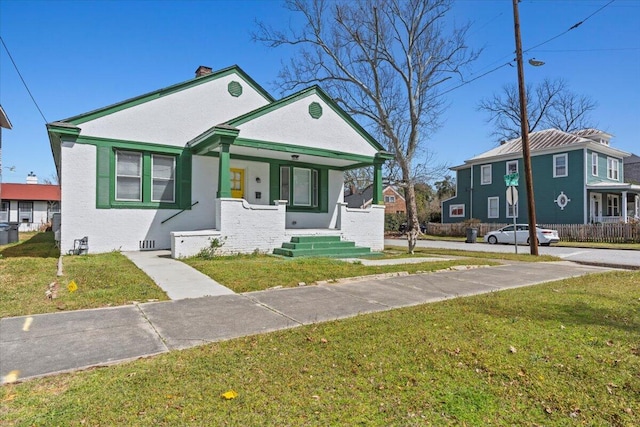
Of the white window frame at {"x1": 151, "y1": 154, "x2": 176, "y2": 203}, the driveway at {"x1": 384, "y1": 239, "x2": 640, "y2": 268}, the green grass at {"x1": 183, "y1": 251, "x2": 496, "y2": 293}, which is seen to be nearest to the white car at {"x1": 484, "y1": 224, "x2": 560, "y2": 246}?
the driveway at {"x1": 384, "y1": 239, "x2": 640, "y2": 268}

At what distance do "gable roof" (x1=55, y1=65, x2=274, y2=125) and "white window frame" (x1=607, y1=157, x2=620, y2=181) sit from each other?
27.8 metres

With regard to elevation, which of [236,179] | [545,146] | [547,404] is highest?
[545,146]

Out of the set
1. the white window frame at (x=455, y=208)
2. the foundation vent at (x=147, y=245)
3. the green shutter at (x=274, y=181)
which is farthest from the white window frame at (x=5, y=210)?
the white window frame at (x=455, y=208)

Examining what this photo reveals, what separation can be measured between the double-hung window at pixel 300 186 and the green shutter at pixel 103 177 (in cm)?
572

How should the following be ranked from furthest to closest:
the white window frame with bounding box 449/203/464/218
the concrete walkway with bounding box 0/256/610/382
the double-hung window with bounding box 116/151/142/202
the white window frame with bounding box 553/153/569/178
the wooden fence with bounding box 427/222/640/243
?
the white window frame with bounding box 449/203/464/218 < the white window frame with bounding box 553/153/569/178 < the wooden fence with bounding box 427/222/640/243 < the double-hung window with bounding box 116/151/142/202 < the concrete walkway with bounding box 0/256/610/382

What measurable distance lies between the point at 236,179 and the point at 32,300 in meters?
8.46

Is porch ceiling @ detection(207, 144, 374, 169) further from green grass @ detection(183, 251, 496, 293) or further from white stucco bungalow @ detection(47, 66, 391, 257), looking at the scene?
green grass @ detection(183, 251, 496, 293)

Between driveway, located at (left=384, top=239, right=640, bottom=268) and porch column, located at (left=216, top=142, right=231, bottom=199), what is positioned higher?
porch column, located at (left=216, top=142, right=231, bottom=199)

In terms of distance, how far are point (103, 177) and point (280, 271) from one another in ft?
22.2

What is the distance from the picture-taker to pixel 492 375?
310 cm

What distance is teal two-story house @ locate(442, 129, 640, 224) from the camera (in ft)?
85.1

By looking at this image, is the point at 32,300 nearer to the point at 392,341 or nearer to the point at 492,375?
the point at 392,341

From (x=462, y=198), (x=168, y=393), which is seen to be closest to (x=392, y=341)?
(x=168, y=393)

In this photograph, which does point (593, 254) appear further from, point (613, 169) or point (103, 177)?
point (103, 177)
